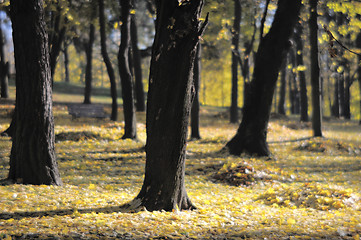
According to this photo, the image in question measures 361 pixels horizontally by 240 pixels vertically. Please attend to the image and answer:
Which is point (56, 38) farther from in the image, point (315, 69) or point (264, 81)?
point (315, 69)

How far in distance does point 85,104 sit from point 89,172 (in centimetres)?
1636

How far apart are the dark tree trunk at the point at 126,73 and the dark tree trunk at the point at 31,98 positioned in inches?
304

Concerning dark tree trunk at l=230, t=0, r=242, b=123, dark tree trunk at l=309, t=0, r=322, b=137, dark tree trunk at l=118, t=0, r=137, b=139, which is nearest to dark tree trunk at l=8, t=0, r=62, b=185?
dark tree trunk at l=118, t=0, r=137, b=139

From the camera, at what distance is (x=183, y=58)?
5320mm

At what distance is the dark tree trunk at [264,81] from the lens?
1212cm

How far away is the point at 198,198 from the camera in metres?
7.36

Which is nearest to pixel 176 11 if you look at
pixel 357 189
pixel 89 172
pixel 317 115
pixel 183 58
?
pixel 183 58

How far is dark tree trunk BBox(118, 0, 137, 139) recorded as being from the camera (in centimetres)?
1423

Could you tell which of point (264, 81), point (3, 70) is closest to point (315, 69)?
point (264, 81)

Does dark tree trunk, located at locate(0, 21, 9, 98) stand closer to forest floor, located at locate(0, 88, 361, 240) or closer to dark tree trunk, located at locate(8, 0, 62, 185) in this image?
forest floor, located at locate(0, 88, 361, 240)

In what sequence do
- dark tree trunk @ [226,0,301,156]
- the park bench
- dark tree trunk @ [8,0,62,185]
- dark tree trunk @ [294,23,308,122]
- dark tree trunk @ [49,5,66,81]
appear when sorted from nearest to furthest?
dark tree trunk @ [8,0,62,185] < dark tree trunk @ [226,0,301,156] < dark tree trunk @ [49,5,66,81] < the park bench < dark tree trunk @ [294,23,308,122]

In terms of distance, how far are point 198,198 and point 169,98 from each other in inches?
108

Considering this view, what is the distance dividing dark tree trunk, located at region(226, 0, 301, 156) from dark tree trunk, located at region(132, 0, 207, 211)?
23.7 ft

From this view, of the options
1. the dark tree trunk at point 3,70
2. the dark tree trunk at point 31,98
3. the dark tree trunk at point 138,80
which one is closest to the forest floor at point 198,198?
the dark tree trunk at point 31,98
